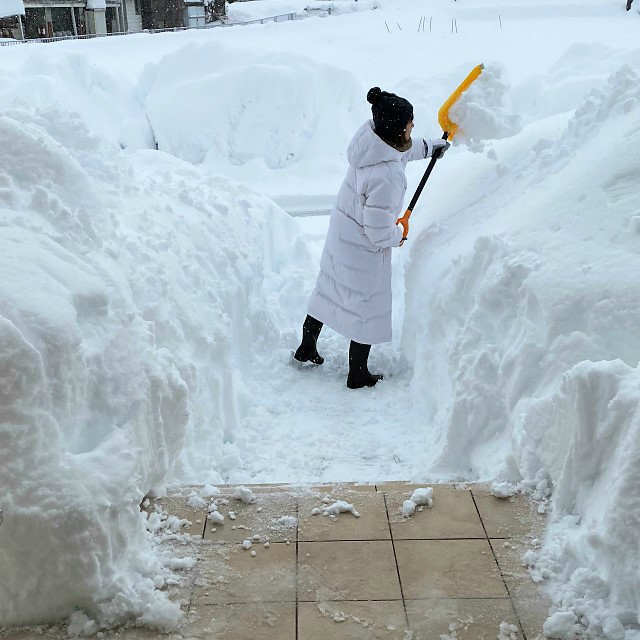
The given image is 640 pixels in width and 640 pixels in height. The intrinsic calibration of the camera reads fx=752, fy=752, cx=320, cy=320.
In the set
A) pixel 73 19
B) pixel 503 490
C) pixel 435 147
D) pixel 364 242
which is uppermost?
pixel 435 147

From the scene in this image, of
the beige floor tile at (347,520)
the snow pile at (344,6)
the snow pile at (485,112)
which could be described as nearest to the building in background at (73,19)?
the snow pile at (344,6)

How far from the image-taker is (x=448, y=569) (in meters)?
2.27

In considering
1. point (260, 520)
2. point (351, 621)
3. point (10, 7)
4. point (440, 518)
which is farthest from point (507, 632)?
point (10, 7)

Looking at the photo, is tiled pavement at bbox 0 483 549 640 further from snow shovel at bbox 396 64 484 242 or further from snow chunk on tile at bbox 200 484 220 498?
snow shovel at bbox 396 64 484 242

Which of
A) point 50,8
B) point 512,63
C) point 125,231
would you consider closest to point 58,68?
point 512,63

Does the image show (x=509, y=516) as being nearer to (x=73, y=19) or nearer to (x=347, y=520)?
(x=347, y=520)

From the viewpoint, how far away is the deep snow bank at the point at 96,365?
82.1 inches

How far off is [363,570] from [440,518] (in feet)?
1.24

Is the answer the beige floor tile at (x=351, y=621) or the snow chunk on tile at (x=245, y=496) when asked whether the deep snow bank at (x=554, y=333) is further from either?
the snow chunk on tile at (x=245, y=496)

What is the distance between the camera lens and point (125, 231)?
356 cm

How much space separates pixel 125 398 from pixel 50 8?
70.6 feet

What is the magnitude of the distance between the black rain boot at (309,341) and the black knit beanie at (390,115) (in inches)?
45.3

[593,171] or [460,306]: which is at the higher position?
[593,171]

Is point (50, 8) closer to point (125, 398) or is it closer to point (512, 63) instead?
point (512, 63)
